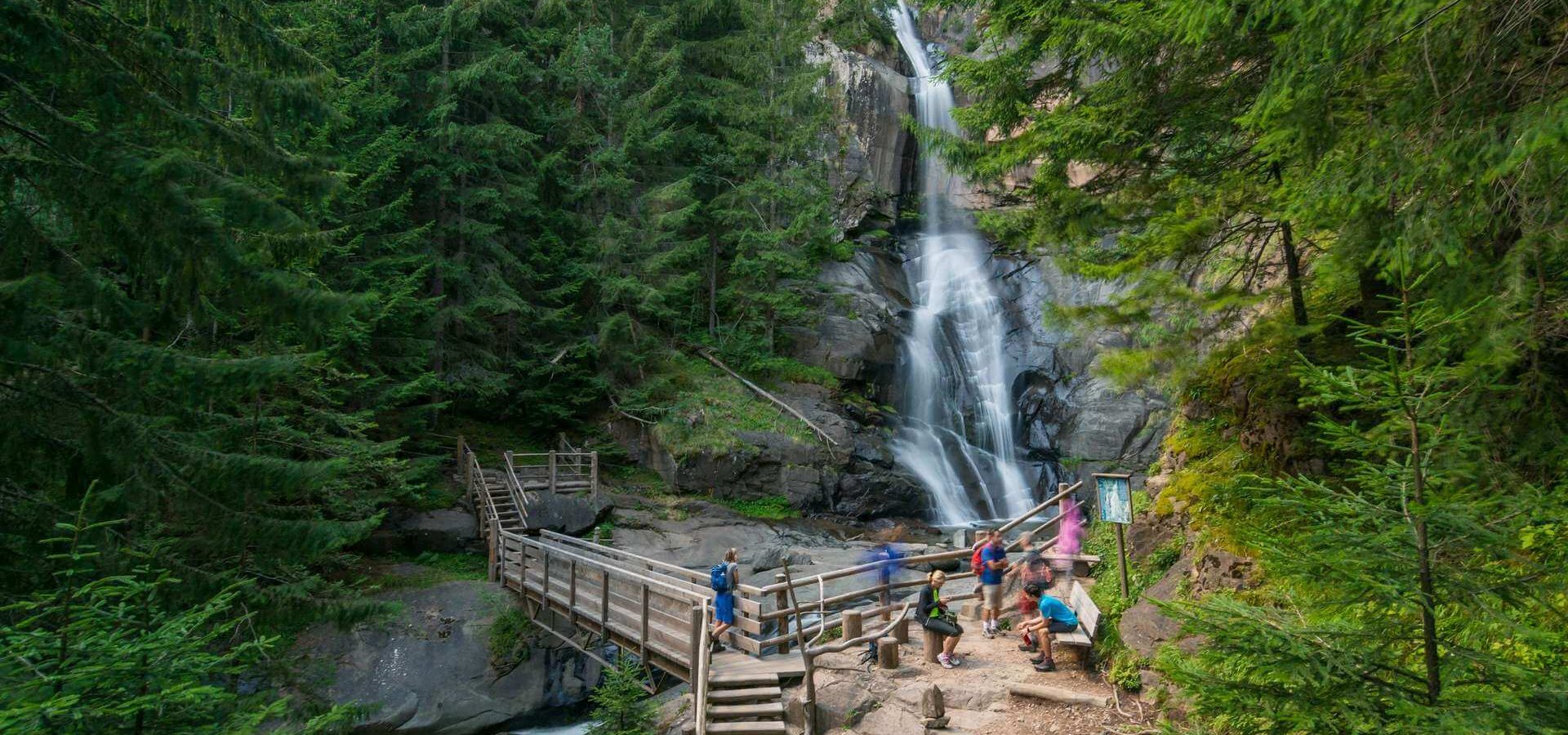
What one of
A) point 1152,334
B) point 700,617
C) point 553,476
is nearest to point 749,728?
point 700,617

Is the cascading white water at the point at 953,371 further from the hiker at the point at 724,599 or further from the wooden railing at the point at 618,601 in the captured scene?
the hiker at the point at 724,599

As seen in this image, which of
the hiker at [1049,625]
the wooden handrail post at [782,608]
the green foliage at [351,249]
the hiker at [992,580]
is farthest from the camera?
the hiker at [992,580]

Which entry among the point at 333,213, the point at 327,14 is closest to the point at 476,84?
the point at 327,14

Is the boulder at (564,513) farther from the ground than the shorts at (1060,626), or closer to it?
farther from the ground

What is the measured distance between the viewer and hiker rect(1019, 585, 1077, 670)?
873cm

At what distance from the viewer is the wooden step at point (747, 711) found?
8500 mm

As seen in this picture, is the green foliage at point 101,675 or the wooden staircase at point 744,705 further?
the wooden staircase at point 744,705

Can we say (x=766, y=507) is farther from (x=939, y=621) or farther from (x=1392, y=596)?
(x=1392, y=596)

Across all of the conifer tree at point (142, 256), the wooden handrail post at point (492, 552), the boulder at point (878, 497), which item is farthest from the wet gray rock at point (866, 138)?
the conifer tree at point (142, 256)

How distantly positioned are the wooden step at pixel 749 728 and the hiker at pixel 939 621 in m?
2.33

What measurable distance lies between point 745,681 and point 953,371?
19731 millimetres

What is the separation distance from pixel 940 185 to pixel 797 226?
13.7m

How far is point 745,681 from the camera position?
8.97 m

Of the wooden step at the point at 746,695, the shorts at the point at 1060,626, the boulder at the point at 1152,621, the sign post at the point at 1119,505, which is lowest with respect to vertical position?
the wooden step at the point at 746,695
